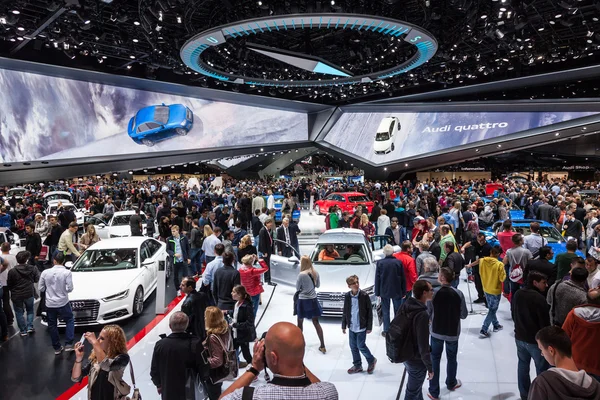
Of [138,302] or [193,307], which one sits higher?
[193,307]

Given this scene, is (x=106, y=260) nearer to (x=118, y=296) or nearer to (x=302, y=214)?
(x=118, y=296)

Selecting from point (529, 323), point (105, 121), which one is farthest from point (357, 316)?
point (105, 121)

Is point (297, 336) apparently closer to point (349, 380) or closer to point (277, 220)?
point (349, 380)

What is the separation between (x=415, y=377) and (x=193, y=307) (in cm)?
271

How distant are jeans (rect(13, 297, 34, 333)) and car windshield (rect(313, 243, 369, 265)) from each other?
5158mm

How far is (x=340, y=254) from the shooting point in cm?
934

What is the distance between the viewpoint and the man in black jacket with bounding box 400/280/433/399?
4.55 metres

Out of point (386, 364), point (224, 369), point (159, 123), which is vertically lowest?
point (386, 364)

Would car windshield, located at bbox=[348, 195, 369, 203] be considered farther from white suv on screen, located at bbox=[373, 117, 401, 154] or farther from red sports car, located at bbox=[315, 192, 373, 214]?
white suv on screen, located at bbox=[373, 117, 401, 154]

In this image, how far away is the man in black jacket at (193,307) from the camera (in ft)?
18.1

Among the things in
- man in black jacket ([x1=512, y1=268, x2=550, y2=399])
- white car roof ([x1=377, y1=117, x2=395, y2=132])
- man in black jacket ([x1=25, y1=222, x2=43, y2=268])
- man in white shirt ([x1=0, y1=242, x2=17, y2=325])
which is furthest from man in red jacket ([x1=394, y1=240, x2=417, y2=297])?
white car roof ([x1=377, y1=117, x2=395, y2=132])

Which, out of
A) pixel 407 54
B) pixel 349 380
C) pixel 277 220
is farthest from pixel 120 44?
pixel 349 380

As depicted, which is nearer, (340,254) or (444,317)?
(444,317)

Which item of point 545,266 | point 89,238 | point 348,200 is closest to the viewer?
point 545,266
